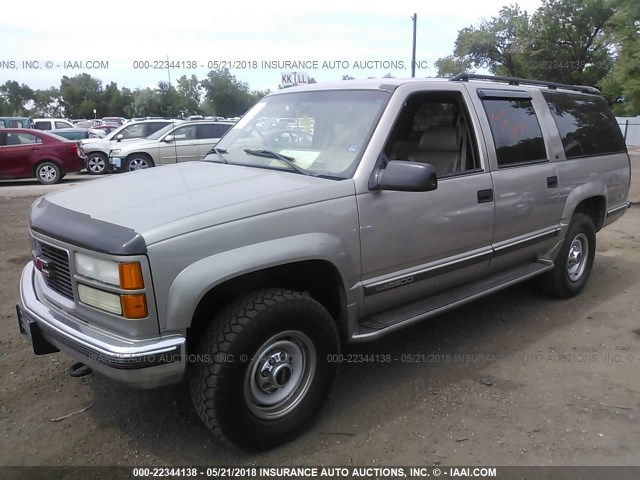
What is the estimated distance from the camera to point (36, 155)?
43.6 feet

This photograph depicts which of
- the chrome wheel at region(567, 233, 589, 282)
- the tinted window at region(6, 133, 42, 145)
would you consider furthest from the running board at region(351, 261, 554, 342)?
the tinted window at region(6, 133, 42, 145)

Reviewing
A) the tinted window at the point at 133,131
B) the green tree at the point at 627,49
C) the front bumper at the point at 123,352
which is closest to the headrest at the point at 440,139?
the front bumper at the point at 123,352

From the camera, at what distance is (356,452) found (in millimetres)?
2877

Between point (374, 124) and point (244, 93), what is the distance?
44061 millimetres

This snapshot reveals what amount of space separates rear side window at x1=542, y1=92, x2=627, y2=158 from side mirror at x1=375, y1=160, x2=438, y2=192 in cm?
243

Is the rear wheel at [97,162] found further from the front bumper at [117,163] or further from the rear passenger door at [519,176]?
the rear passenger door at [519,176]

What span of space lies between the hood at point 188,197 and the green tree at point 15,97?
76.5 m

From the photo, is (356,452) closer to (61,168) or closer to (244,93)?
Result: (61,168)

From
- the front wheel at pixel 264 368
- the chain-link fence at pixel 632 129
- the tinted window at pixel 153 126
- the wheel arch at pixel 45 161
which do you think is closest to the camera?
the front wheel at pixel 264 368

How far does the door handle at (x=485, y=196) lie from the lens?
150 inches

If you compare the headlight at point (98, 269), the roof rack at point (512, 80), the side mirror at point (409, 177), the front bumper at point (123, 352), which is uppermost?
the roof rack at point (512, 80)

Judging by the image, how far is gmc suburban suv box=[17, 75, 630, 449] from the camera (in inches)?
97.3

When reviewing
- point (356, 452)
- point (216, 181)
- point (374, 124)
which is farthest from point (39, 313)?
point (374, 124)

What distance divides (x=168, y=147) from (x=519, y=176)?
11552 mm
